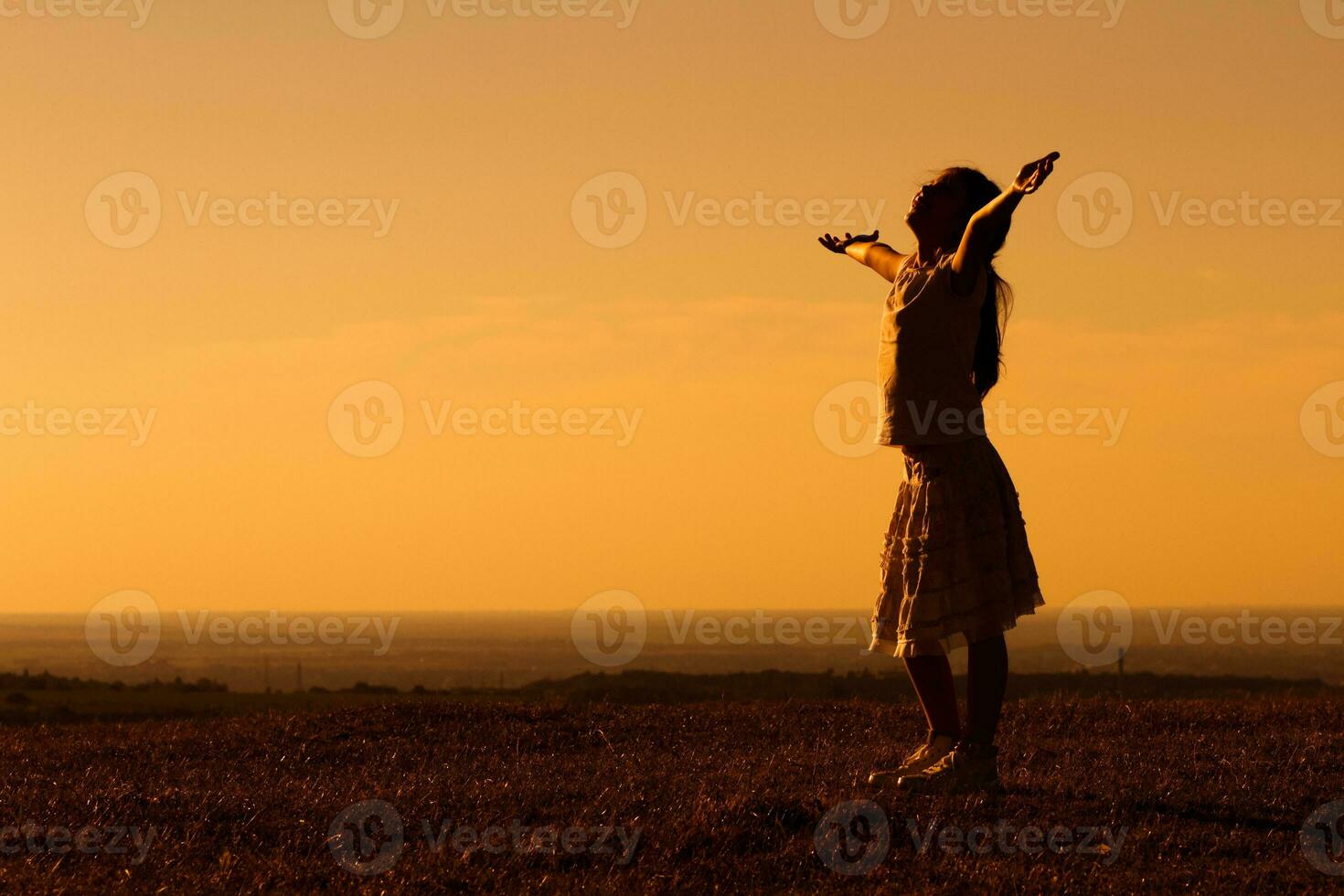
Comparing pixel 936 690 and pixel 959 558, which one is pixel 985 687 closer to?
pixel 936 690

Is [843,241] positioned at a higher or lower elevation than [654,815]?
higher

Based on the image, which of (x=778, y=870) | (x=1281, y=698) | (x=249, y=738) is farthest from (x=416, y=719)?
(x=1281, y=698)

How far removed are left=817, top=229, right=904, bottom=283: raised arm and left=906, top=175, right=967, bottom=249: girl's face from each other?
0.53 meters

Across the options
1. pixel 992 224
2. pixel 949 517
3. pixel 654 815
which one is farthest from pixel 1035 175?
pixel 654 815

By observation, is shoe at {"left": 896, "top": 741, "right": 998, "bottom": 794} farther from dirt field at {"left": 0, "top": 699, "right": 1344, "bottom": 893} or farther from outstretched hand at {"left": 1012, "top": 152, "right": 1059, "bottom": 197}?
outstretched hand at {"left": 1012, "top": 152, "right": 1059, "bottom": 197}

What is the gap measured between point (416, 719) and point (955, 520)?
230 inches

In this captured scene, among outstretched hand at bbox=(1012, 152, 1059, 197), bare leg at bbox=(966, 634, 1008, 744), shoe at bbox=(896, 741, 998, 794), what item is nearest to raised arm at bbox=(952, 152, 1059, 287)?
outstretched hand at bbox=(1012, 152, 1059, 197)

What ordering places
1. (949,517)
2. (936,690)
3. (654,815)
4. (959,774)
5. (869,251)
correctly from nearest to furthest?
(654,815), (959,774), (949,517), (936,690), (869,251)

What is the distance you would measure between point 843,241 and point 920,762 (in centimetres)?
367

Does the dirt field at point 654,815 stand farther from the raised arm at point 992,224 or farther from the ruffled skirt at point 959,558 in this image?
the raised arm at point 992,224

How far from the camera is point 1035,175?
7.52 meters

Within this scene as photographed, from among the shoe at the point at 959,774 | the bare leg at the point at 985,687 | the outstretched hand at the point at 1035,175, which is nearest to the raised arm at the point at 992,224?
the outstretched hand at the point at 1035,175

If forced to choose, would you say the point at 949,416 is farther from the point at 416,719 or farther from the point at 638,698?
the point at 638,698

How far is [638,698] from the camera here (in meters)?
14.8
